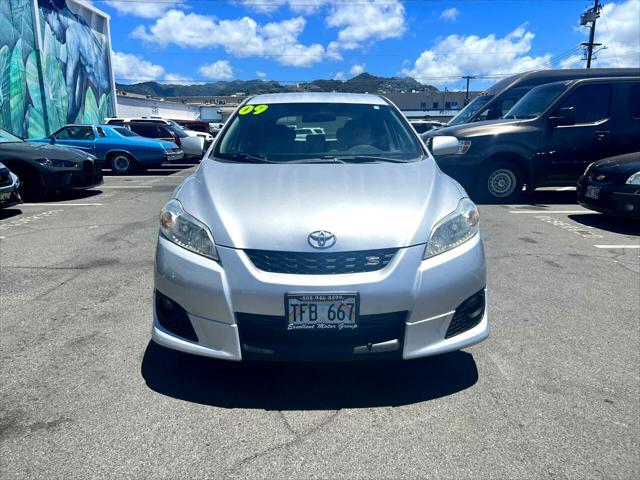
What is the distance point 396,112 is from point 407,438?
8.89 ft

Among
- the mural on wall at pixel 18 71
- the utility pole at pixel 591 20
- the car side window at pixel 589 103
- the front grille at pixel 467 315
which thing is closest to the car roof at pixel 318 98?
the front grille at pixel 467 315

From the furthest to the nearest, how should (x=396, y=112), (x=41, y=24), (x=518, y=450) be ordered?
1. (x=41, y=24)
2. (x=396, y=112)
3. (x=518, y=450)

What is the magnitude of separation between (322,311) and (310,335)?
14 cm

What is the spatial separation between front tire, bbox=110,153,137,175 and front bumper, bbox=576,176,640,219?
11827 millimetres

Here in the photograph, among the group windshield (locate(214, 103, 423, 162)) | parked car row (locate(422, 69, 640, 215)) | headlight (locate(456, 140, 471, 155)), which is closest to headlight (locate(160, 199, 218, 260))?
windshield (locate(214, 103, 423, 162))

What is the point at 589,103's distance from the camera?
27.6 ft

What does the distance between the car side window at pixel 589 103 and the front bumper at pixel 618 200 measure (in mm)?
2076

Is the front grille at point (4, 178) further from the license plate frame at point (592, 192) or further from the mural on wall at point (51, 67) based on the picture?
the mural on wall at point (51, 67)

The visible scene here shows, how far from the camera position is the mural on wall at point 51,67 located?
16.3 metres

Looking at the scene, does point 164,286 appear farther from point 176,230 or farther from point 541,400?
point 541,400

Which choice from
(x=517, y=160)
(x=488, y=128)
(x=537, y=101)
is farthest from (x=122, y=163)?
(x=537, y=101)

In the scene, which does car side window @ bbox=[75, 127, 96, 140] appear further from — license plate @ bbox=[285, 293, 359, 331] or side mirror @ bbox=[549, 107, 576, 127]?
license plate @ bbox=[285, 293, 359, 331]

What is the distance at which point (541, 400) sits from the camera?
8.66ft

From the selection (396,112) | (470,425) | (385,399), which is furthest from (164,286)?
(396,112)
